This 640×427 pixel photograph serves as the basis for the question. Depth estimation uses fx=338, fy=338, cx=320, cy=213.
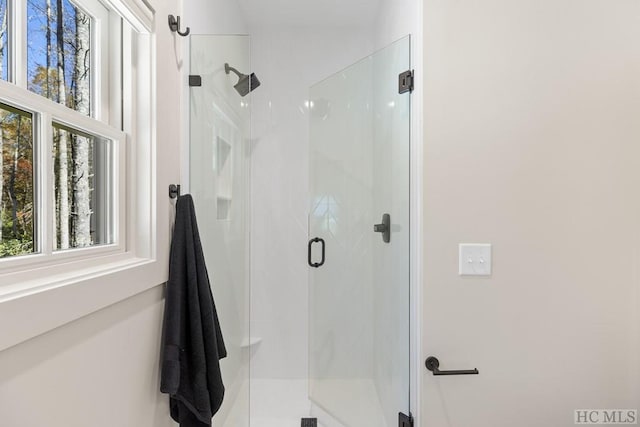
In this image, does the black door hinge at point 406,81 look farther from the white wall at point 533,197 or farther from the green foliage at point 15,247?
the green foliage at point 15,247

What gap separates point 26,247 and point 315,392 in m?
1.70

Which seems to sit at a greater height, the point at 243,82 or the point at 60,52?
the point at 243,82

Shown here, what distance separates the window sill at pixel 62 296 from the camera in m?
0.62

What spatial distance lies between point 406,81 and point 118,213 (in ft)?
4.02

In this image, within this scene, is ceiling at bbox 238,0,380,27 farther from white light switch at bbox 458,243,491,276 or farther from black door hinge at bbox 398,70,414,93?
white light switch at bbox 458,243,491,276

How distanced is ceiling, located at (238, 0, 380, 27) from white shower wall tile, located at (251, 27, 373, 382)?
8cm

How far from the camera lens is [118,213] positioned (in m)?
1.11

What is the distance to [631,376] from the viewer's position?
1.34 metres

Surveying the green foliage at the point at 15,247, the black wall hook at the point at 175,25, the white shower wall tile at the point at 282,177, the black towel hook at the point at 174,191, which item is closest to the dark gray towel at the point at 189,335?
the black towel hook at the point at 174,191

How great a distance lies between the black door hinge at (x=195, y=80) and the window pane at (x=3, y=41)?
82cm

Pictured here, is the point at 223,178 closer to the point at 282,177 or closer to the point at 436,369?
the point at 282,177

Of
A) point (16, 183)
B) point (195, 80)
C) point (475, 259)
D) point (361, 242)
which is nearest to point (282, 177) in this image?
point (361, 242)

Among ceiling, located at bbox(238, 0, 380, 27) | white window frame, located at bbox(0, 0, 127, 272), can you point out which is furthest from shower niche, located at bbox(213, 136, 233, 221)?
ceiling, located at bbox(238, 0, 380, 27)

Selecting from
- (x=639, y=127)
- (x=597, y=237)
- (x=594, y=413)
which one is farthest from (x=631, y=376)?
(x=639, y=127)
